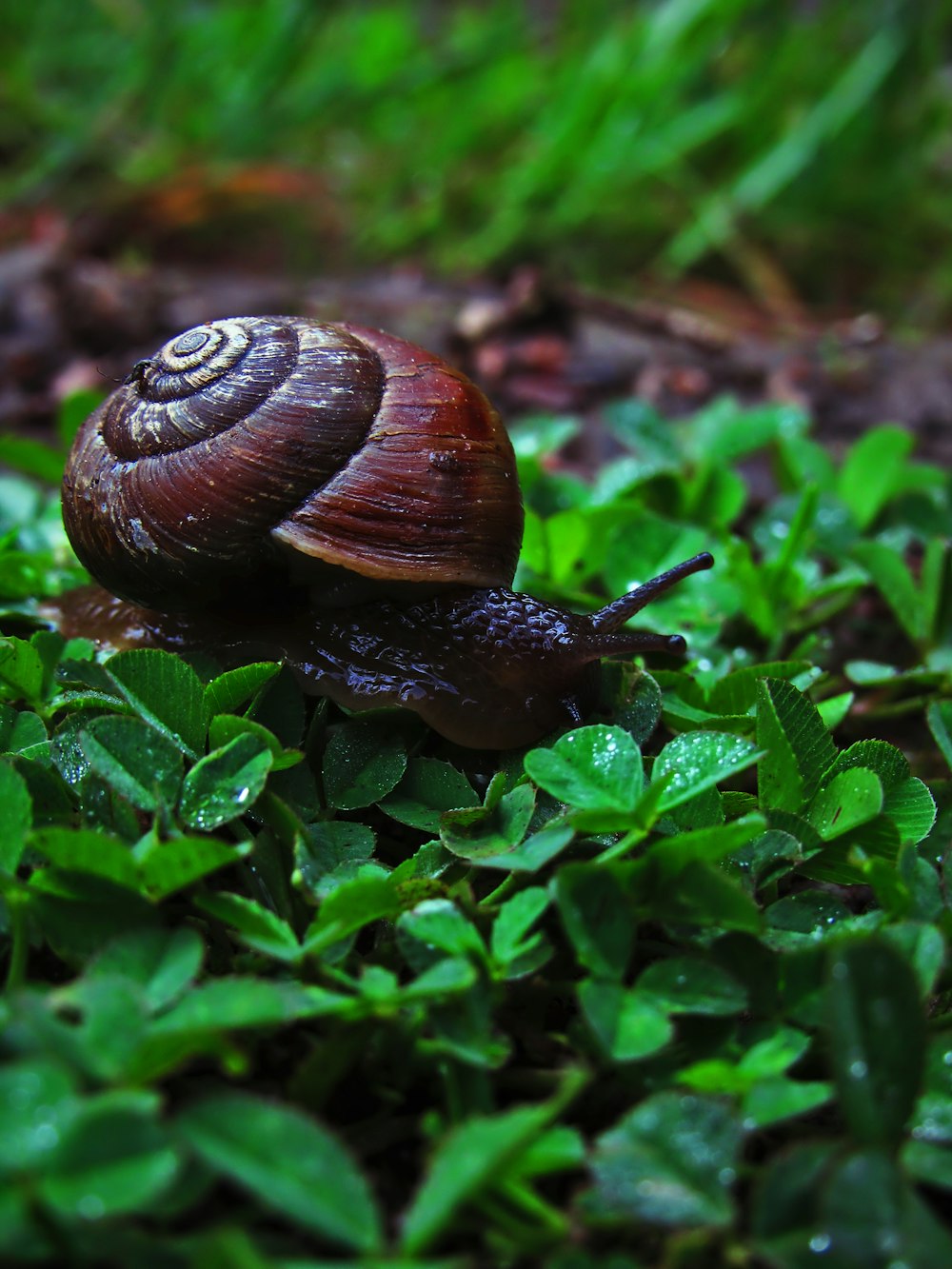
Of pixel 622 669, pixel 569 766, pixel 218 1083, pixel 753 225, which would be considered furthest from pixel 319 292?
pixel 218 1083

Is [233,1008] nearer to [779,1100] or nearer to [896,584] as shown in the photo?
[779,1100]

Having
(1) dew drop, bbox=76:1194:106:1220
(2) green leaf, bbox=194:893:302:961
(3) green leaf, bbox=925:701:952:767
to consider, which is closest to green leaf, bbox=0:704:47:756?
(2) green leaf, bbox=194:893:302:961

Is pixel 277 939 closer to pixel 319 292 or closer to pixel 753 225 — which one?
pixel 319 292

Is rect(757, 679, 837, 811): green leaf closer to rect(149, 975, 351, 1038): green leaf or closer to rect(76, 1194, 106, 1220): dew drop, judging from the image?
rect(149, 975, 351, 1038): green leaf

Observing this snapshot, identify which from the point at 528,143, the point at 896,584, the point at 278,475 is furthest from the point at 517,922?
the point at 528,143

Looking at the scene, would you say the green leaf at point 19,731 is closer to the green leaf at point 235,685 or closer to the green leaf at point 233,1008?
the green leaf at point 235,685

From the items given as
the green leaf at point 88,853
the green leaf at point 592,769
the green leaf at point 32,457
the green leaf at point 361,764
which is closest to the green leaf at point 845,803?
the green leaf at point 592,769
